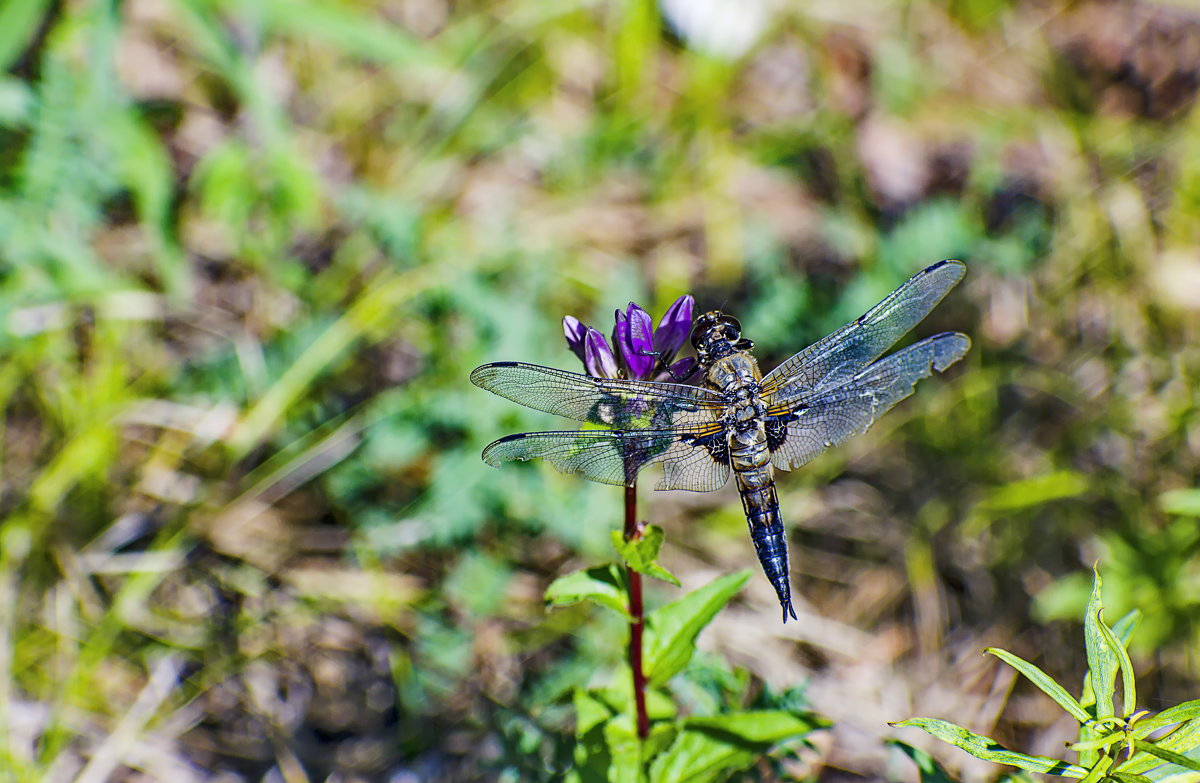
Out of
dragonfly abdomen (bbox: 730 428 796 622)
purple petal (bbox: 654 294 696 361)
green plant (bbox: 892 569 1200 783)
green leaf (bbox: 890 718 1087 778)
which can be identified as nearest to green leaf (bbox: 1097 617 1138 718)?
green plant (bbox: 892 569 1200 783)

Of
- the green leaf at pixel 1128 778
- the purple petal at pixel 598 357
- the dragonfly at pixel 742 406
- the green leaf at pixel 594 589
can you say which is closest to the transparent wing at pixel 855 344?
the dragonfly at pixel 742 406

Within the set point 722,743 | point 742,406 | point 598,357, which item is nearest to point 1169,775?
point 722,743

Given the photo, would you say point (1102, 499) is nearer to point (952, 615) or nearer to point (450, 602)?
point (952, 615)

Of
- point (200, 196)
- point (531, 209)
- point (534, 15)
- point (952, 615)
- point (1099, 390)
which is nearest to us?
point (952, 615)

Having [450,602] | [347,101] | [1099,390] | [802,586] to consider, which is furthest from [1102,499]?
[347,101]

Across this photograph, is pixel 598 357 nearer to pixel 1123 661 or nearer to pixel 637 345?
pixel 637 345

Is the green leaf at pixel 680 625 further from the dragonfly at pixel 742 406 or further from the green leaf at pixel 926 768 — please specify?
the green leaf at pixel 926 768
